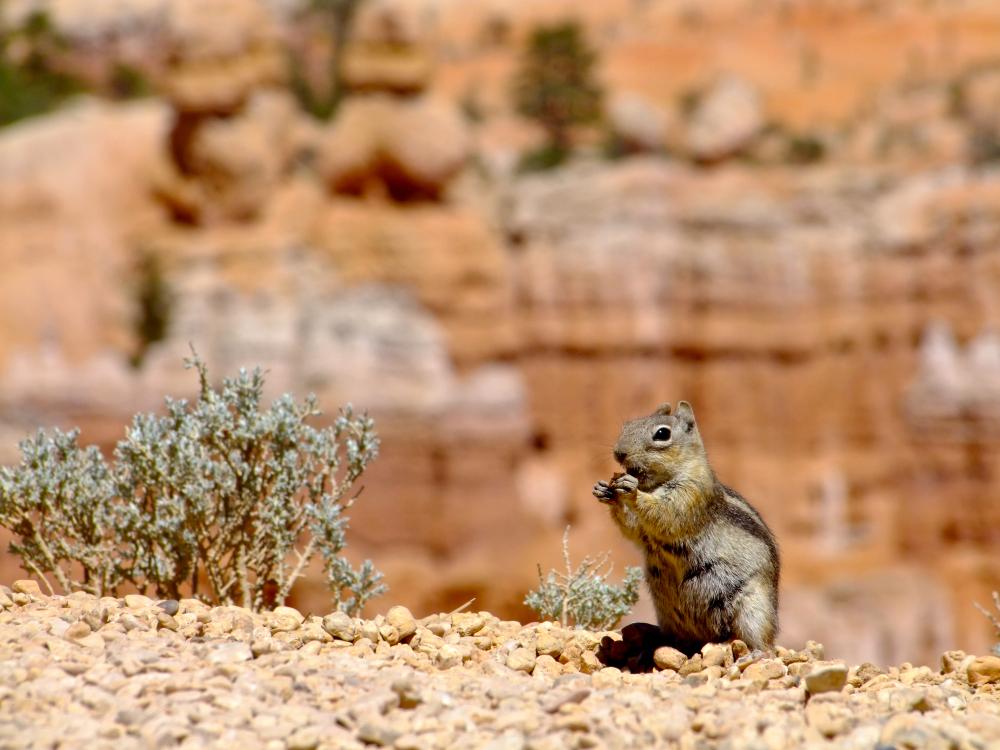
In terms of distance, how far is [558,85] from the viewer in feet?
147

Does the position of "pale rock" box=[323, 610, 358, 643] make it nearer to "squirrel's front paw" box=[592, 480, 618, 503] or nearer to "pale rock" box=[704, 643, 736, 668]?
"squirrel's front paw" box=[592, 480, 618, 503]

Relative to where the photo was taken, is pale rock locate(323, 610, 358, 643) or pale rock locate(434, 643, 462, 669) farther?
pale rock locate(323, 610, 358, 643)

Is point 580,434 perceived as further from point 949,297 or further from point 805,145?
point 805,145

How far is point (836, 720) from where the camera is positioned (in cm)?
599

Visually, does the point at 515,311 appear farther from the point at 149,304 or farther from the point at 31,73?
the point at 31,73

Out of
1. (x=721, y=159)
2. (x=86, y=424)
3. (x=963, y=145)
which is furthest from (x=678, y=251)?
(x=86, y=424)

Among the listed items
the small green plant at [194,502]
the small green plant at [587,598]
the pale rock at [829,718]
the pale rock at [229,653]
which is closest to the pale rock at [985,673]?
the pale rock at [829,718]

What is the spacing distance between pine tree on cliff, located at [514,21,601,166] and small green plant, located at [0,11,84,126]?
1534 centimetres

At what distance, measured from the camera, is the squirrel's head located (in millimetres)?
7844

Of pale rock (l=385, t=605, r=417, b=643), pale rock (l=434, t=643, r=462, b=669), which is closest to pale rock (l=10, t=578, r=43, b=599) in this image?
pale rock (l=385, t=605, r=417, b=643)

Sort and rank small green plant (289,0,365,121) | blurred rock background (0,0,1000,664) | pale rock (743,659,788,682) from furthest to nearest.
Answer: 1. small green plant (289,0,365,121)
2. blurred rock background (0,0,1000,664)
3. pale rock (743,659,788,682)

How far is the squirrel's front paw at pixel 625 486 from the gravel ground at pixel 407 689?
0.77m

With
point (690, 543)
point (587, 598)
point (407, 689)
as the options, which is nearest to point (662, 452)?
point (690, 543)

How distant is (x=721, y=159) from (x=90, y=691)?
1164 inches
